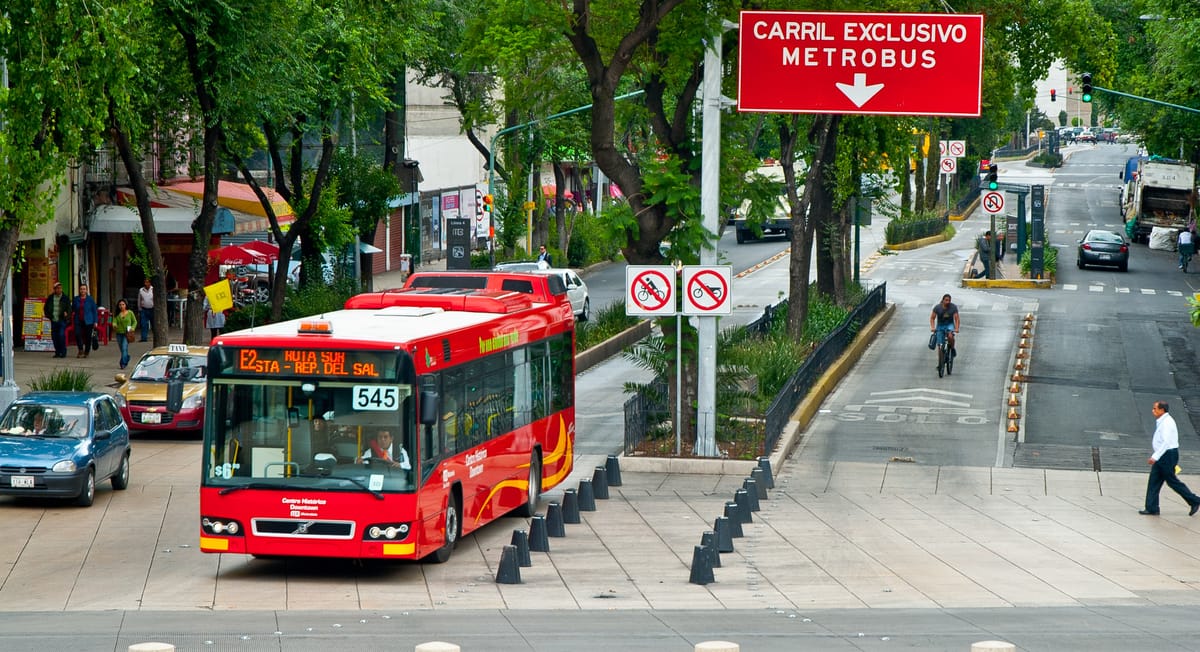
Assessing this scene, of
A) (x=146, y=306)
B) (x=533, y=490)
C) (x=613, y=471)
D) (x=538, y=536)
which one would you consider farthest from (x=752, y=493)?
(x=146, y=306)

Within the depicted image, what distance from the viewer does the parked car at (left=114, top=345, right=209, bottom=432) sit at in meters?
27.0

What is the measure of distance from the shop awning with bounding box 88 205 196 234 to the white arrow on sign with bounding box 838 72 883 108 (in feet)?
77.4

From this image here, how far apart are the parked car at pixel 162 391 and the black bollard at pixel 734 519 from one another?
12219 millimetres

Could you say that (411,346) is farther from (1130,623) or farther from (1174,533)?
(1174,533)

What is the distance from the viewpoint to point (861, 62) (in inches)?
847

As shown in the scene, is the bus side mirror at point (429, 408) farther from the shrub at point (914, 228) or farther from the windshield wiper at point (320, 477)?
the shrub at point (914, 228)

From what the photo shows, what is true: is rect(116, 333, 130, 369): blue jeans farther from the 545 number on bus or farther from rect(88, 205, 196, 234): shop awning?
the 545 number on bus

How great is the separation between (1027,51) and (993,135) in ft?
190

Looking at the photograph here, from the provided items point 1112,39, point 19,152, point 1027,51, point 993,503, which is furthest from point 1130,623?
point 1112,39

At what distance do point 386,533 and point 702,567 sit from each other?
323 cm

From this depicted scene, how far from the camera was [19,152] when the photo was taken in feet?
68.0

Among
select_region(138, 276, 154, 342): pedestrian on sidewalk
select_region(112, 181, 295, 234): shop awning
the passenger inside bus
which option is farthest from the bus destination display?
select_region(112, 181, 295, 234): shop awning

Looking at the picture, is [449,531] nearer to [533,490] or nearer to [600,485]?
[533,490]

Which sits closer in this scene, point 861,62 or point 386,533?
point 386,533
